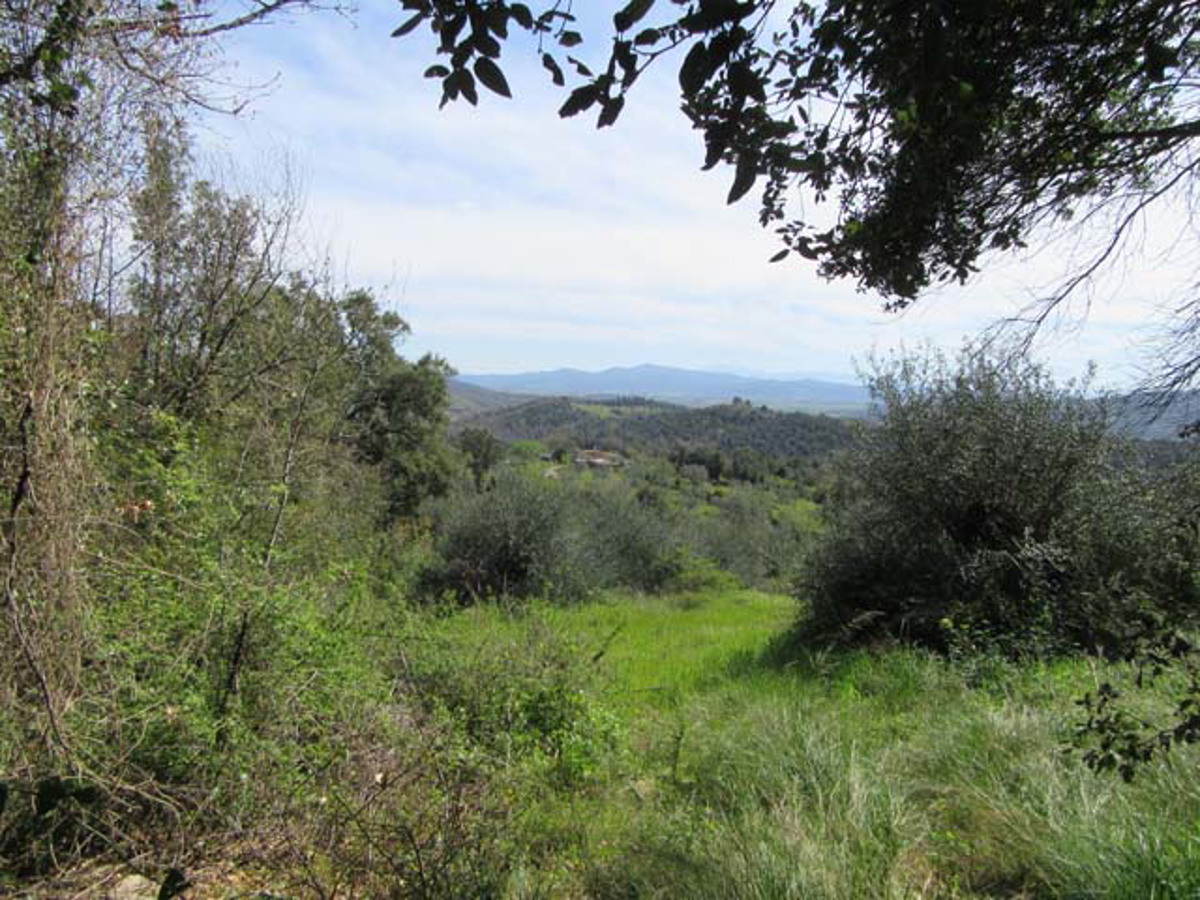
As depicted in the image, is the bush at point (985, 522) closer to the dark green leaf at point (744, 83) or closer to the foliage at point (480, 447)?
the dark green leaf at point (744, 83)

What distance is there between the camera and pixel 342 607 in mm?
4516

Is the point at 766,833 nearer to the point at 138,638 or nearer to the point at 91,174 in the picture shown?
the point at 138,638

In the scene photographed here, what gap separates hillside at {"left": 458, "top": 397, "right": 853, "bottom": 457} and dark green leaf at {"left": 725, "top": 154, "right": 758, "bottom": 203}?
144 feet

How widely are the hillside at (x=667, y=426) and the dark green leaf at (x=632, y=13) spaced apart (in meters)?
44.0

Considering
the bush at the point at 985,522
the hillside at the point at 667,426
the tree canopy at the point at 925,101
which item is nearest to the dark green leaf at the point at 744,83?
the tree canopy at the point at 925,101

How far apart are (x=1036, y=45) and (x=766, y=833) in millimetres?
3096

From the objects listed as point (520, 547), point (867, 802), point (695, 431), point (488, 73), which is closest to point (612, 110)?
point (488, 73)

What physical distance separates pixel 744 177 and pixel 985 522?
21.8 feet

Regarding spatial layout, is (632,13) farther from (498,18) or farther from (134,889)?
(134,889)

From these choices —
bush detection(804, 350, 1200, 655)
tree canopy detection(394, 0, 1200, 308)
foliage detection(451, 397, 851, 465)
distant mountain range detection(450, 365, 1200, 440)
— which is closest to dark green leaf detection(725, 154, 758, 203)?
tree canopy detection(394, 0, 1200, 308)

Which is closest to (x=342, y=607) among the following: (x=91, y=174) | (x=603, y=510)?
(x=91, y=174)

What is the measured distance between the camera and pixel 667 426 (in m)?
65.4

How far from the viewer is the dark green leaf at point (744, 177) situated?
4.98 feet

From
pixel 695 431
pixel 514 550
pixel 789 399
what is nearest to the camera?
pixel 514 550
